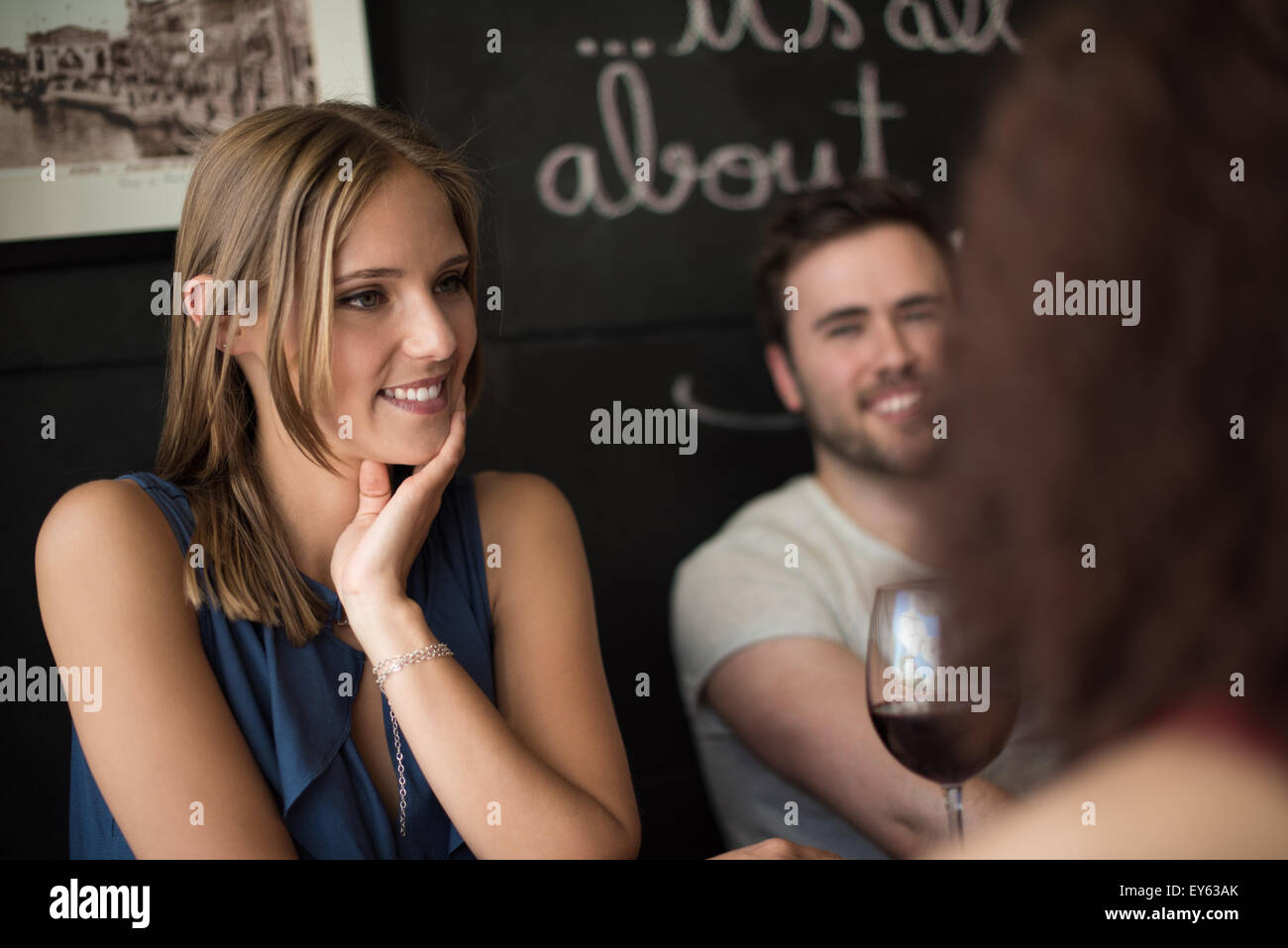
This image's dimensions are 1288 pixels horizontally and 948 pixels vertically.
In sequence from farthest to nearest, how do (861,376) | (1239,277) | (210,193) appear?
1. (861,376)
2. (210,193)
3. (1239,277)

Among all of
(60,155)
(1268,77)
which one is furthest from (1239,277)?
(60,155)

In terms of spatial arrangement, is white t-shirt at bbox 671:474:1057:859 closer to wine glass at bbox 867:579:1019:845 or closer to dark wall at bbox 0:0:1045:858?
dark wall at bbox 0:0:1045:858

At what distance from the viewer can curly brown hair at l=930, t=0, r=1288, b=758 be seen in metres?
0.44

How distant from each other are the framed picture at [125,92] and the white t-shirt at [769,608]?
108 centimetres

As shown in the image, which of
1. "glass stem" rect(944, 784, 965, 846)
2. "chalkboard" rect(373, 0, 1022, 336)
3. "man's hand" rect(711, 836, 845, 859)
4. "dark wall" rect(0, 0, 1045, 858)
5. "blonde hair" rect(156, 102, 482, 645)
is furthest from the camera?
"chalkboard" rect(373, 0, 1022, 336)

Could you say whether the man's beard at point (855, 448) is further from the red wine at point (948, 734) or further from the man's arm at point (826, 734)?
the red wine at point (948, 734)

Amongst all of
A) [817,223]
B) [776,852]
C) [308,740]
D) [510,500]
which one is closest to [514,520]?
[510,500]

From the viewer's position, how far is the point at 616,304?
6.94 ft

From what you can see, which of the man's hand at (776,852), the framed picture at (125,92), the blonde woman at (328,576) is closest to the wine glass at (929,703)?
the man's hand at (776,852)

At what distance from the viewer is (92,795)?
4.37 ft

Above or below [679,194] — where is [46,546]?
below

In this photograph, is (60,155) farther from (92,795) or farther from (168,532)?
(92,795)

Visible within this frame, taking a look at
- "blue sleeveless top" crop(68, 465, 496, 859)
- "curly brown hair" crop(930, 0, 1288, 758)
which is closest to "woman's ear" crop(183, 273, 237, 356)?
"blue sleeveless top" crop(68, 465, 496, 859)

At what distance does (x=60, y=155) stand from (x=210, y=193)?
0.73 meters
